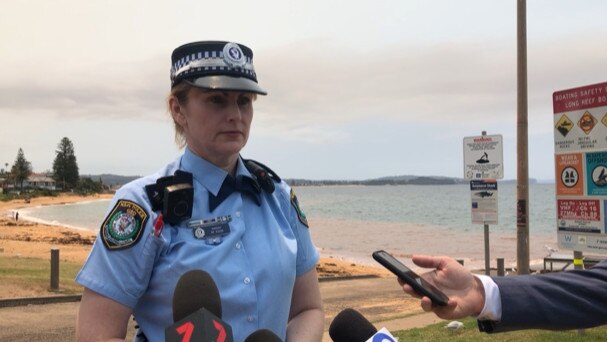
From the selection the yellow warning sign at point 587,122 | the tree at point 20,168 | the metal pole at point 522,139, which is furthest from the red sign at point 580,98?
the tree at point 20,168

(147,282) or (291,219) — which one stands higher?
(291,219)

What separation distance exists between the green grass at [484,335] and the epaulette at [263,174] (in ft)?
16.4

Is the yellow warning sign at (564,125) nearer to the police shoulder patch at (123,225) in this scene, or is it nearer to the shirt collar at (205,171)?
the shirt collar at (205,171)

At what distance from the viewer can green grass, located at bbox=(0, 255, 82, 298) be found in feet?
35.7

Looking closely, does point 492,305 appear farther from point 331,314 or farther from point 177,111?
point 331,314

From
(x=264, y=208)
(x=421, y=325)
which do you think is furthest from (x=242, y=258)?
(x=421, y=325)

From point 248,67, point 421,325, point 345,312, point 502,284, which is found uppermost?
point 248,67

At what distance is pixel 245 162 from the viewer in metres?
2.46

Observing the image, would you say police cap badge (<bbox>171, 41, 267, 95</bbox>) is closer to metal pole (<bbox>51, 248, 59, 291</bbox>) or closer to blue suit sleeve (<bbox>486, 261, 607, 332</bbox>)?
blue suit sleeve (<bbox>486, 261, 607, 332</bbox>)

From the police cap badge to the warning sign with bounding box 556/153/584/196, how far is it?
5.78 m

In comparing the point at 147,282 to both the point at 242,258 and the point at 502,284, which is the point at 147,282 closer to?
the point at 242,258

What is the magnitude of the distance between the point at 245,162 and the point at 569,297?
136cm

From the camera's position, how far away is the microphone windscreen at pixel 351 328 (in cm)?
187

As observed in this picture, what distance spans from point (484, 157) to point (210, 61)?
27.9 feet
